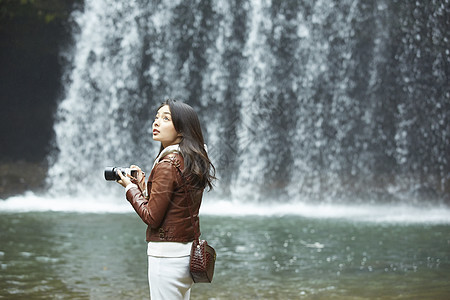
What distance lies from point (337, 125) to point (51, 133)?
20.9 feet

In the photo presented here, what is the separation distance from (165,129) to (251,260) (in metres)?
3.56

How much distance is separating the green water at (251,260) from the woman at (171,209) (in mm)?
2007

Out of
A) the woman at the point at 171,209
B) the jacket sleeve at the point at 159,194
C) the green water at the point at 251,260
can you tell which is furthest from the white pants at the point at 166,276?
the green water at the point at 251,260

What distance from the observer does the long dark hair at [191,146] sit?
2.42m

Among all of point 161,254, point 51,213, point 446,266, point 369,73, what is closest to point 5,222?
point 51,213

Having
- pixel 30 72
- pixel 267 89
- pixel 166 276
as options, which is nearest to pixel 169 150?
pixel 166 276

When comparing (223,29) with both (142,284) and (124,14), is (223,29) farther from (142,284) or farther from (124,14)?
(142,284)

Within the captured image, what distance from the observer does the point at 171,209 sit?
2.40 m

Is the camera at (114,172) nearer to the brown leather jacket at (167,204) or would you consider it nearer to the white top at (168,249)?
the brown leather jacket at (167,204)

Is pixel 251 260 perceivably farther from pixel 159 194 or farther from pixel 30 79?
pixel 30 79

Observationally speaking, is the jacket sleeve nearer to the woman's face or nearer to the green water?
the woman's face

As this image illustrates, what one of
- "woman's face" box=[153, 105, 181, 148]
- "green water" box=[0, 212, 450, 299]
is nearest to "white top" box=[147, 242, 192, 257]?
"woman's face" box=[153, 105, 181, 148]

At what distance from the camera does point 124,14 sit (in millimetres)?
14227

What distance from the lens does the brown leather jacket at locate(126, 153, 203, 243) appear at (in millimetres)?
2357
